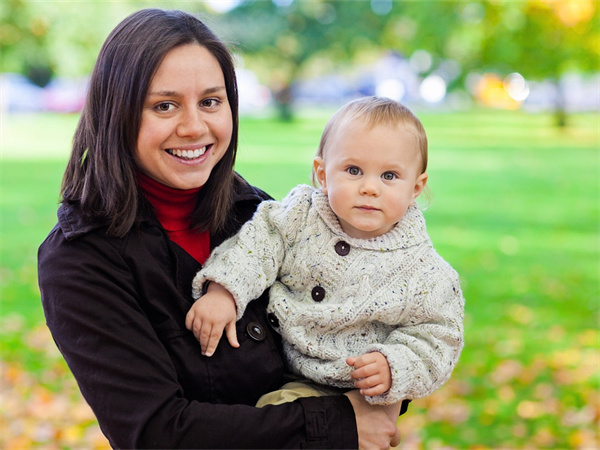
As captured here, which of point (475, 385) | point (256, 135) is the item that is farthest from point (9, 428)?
point (256, 135)

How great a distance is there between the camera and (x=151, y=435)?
82.9 inches

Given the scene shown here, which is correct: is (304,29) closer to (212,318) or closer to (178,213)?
(178,213)

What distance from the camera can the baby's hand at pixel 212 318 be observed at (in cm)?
229

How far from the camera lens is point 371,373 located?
2.28m

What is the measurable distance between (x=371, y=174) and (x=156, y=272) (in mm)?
733

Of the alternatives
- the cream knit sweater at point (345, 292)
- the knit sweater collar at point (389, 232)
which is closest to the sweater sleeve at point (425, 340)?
the cream knit sweater at point (345, 292)

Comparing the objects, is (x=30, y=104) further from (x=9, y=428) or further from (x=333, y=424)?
(x=333, y=424)

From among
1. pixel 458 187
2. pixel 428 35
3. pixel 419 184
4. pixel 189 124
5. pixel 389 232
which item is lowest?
pixel 458 187

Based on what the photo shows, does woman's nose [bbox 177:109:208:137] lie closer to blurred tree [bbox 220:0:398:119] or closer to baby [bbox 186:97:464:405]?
baby [bbox 186:97:464:405]

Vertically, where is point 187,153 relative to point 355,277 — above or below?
above

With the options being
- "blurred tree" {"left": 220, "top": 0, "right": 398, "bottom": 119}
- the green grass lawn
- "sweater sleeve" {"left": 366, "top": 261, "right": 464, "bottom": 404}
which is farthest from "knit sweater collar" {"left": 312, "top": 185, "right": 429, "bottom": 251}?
"blurred tree" {"left": 220, "top": 0, "right": 398, "bottom": 119}

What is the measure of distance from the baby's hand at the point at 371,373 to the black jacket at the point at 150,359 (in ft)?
0.31

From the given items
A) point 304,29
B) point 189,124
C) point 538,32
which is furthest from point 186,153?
point 304,29

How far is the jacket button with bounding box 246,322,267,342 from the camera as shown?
2410 millimetres
